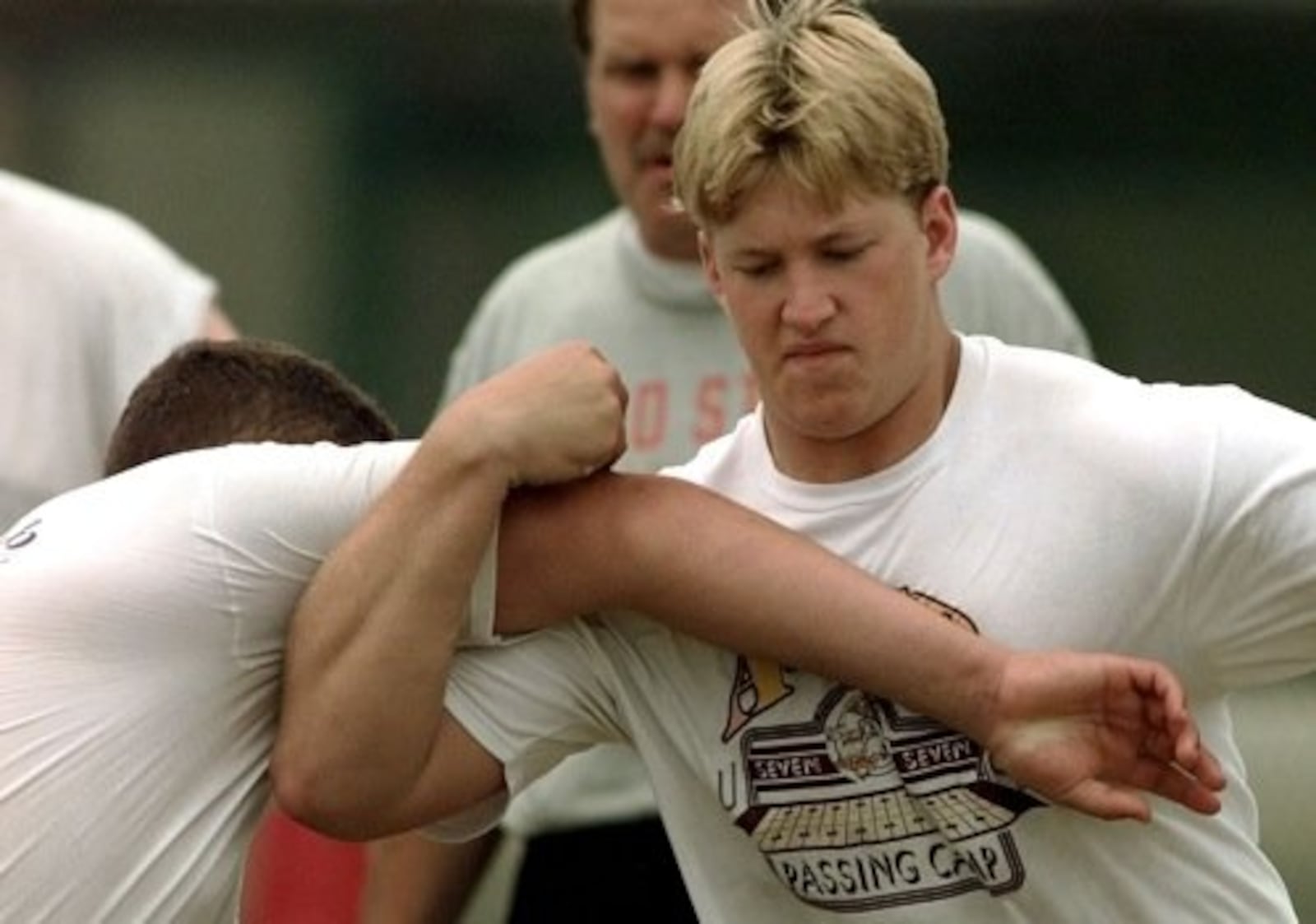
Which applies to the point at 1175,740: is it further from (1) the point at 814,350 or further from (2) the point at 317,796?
(2) the point at 317,796

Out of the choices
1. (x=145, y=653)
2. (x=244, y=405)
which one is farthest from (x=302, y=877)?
(x=145, y=653)

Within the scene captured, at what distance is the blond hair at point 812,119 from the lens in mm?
3807

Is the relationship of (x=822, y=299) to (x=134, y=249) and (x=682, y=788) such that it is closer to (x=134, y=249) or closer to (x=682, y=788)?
(x=682, y=788)

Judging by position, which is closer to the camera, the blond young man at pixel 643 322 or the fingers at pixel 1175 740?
the fingers at pixel 1175 740

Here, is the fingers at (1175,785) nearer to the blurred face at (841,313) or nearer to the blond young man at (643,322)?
the blurred face at (841,313)

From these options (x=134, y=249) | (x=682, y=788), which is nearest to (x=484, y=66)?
(x=134, y=249)

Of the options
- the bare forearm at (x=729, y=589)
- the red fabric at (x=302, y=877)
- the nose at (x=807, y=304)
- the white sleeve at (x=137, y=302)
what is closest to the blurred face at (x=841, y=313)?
the nose at (x=807, y=304)

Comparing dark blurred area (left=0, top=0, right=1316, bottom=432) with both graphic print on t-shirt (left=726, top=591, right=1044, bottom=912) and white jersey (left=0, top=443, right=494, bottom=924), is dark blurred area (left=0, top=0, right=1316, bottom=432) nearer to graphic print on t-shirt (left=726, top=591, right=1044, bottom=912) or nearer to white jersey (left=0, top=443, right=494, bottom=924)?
graphic print on t-shirt (left=726, top=591, right=1044, bottom=912)

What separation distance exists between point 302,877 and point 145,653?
85.3 inches

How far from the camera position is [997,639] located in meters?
3.80

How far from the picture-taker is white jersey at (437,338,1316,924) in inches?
148

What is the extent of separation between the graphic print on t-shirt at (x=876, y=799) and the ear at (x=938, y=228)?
0.34 m

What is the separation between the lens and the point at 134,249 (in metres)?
5.59

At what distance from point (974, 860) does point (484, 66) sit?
13.5 feet
